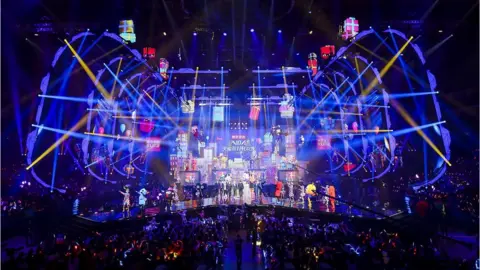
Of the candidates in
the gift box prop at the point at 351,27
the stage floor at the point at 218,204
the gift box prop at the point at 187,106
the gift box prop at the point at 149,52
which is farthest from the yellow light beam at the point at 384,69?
the gift box prop at the point at 187,106

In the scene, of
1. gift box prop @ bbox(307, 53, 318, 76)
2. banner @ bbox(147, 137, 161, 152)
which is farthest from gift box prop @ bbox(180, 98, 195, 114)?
gift box prop @ bbox(307, 53, 318, 76)

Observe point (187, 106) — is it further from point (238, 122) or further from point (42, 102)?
point (42, 102)

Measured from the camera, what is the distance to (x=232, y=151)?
35.8 m

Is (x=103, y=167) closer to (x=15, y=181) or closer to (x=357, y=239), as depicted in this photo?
(x=15, y=181)

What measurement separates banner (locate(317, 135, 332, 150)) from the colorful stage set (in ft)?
0.31

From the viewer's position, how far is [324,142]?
29.5m

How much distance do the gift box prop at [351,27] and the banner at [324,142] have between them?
1420cm

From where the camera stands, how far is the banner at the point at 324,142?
94.6ft

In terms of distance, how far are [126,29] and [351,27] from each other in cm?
1079

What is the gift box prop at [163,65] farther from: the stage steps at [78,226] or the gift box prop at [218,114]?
the stage steps at [78,226]

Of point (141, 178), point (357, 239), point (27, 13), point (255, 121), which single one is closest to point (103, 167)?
point (141, 178)

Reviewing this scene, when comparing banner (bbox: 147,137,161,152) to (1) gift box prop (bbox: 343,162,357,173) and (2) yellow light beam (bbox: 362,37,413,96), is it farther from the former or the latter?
(2) yellow light beam (bbox: 362,37,413,96)

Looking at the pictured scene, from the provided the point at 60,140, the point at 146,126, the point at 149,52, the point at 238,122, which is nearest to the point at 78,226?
the point at 60,140

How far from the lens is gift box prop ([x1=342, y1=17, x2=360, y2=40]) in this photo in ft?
50.9
